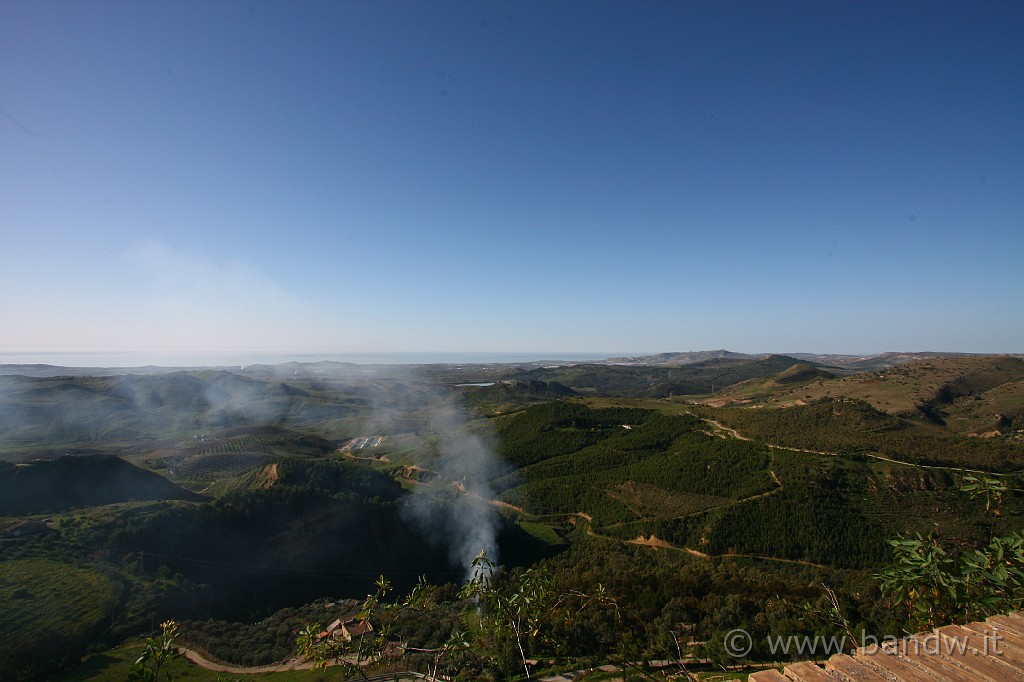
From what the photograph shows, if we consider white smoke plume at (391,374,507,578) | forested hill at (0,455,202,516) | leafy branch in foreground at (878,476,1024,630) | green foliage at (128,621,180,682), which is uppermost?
leafy branch in foreground at (878,476,1024,630)

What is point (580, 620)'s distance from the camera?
14.4 m

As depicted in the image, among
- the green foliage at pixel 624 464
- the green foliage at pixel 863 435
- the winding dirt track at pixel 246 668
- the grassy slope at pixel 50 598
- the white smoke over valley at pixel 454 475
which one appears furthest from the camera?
the green foliage at pixel 624 464

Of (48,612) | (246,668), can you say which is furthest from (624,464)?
(48,612)

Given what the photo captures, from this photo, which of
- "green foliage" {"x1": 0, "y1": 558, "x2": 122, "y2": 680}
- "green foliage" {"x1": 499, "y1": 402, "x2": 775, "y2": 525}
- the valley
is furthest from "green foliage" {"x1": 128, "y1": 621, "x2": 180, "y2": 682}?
"green foliage" {"x1": 499, "y1": 402, "x2": 775, "y2": 525}

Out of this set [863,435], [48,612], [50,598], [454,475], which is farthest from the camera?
[454,475]

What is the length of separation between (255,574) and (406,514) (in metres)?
12.9

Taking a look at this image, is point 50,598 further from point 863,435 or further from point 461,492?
point 863,435

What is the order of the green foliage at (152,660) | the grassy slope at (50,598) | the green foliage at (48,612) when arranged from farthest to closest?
the grassy slope at (50,598) < the green foliage at (48,612) < the green foliage at (152,660)

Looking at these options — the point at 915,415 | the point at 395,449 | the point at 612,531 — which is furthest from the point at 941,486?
the point at 395,449

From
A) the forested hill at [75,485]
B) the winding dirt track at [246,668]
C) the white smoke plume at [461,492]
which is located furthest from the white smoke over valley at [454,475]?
the forested hill at [75,485]

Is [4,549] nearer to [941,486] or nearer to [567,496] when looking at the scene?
[567,496]

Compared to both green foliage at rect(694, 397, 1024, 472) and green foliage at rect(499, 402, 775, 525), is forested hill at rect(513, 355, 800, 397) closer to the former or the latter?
green foliage at rect(499, 402, 775, 525)

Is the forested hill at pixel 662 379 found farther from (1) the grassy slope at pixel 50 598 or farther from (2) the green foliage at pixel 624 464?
(1) the grassy slope at pixel 50 598

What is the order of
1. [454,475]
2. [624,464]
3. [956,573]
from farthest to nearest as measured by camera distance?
[454,475], [624,464], [956,573]
